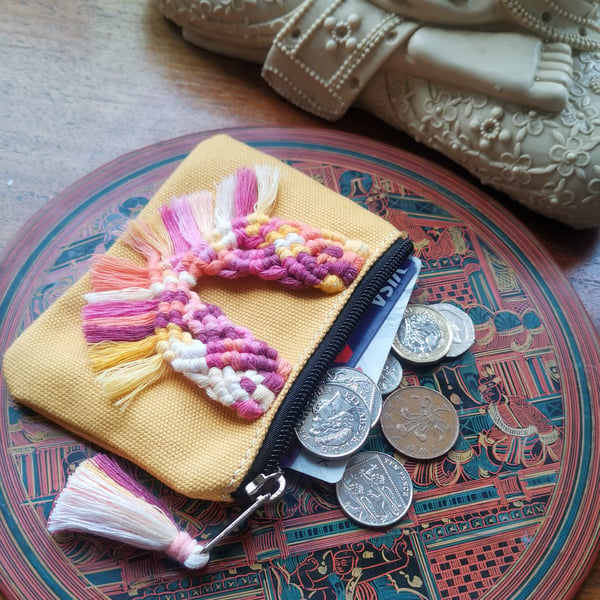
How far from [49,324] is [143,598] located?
13.2 inches

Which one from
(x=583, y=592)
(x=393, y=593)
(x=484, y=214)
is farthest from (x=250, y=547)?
(x=484, y=214)

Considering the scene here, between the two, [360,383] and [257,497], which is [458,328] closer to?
[360,383]

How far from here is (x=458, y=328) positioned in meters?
0.85

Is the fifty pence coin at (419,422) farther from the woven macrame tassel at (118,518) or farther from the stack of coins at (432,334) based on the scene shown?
the woven macrame tassel at (118,518)

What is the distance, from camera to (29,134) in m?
1.01

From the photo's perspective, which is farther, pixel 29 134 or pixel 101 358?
pixel 29 134

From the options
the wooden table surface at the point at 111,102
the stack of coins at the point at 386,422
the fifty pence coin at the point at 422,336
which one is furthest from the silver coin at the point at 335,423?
the wooden table surface at the point at 111,102

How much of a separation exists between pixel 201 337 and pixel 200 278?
0.09m

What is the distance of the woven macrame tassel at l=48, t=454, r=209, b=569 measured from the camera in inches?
27.0

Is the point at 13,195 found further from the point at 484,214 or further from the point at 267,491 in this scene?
the point at 484,214

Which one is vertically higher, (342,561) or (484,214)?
(484,214)

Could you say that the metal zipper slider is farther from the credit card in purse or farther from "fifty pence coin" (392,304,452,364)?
"fifty pence coin" (392,304,452,364)

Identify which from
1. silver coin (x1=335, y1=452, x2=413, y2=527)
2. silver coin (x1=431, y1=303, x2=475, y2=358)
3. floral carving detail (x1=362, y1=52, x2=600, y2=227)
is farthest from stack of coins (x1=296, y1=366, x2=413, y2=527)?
floral carving detail (x1=362, y1=52, x2=600, y2=227)

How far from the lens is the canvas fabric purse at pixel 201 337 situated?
70 cm
